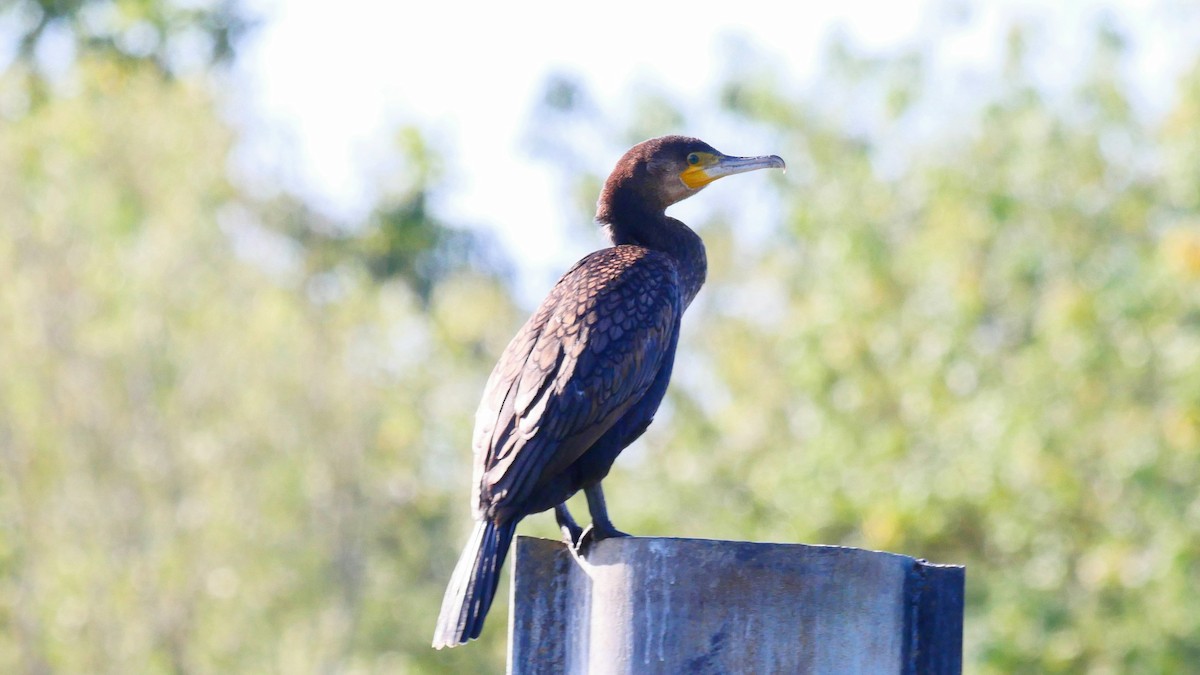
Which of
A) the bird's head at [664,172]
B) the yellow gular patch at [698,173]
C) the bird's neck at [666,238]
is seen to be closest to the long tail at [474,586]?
the bird's neck at [666,238]

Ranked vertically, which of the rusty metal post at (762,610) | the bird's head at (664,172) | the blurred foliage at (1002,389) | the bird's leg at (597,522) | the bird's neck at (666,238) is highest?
the blurred foliage at (1002,389)

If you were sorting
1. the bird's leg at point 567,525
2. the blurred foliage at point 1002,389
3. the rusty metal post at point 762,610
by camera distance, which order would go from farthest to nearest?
the blurred foliage at point 1002,389 → the bird's leg at point 567,525 → the rusty metal post at point 762,610

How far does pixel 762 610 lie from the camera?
4043 millimetres

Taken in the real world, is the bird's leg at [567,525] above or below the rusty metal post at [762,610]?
above

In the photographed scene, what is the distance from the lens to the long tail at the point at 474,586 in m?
4.60

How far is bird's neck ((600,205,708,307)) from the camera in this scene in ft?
19.6

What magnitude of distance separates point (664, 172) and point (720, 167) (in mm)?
243

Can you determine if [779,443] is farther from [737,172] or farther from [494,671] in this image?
[737,172]

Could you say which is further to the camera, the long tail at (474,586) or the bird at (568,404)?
the bird at (568,404)

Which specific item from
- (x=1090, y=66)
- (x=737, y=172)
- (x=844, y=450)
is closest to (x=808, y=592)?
(x=737, y=172)

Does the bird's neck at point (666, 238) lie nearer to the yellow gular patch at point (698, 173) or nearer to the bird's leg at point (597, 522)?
the yellow gular patch at point (698, 173)

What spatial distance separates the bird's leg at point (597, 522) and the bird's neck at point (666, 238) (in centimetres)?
100

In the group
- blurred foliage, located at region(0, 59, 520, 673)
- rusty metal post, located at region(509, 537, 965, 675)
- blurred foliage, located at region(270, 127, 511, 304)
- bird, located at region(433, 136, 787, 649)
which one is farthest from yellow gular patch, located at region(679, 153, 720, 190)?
blurred foliage, located at region(270, 127, 511, 304)

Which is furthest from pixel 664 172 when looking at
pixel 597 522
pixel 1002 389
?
pixel 1002 389
